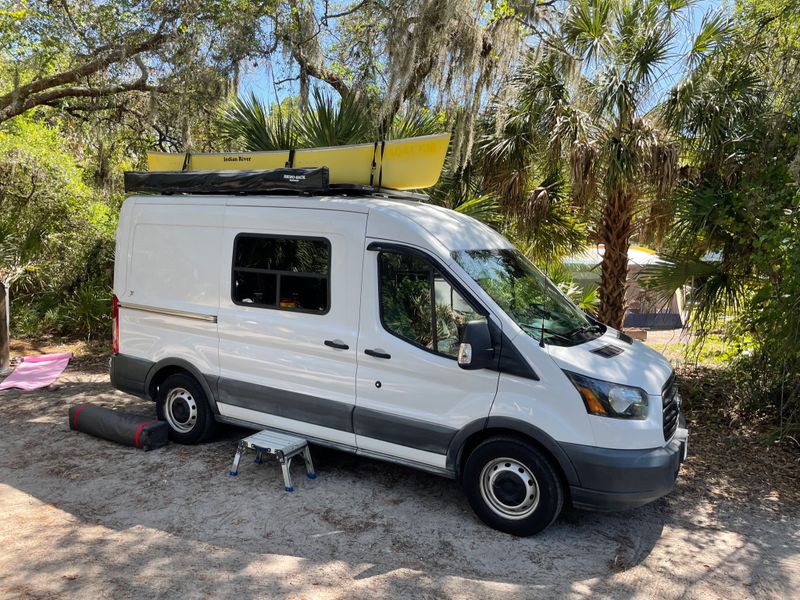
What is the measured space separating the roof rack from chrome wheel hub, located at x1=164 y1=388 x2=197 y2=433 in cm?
192

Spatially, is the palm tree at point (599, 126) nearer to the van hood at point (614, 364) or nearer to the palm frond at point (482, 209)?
the palm frond at point (482, 209)

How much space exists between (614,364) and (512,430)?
83 centimetres

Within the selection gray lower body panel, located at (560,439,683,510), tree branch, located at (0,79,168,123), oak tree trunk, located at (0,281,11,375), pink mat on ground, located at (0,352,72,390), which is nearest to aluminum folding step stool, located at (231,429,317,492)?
gray lower body panel, located at (560,439,683,510)

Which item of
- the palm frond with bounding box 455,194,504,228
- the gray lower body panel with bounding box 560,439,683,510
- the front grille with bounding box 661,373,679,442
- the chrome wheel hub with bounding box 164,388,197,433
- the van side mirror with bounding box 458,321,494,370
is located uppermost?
the palm frond with bounding box 455,194,504,228

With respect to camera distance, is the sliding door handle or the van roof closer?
the van roof

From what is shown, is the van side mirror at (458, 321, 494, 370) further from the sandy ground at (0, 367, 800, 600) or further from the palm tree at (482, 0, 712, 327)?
the palm tree at (482, 0, 712, 327)

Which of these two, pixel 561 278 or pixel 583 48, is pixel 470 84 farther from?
pixel 561 278

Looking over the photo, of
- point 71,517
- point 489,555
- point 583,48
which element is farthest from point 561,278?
point 71,517

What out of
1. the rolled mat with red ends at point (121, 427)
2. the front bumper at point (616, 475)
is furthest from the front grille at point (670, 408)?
the rolled mat with red ends at point (121, 427)

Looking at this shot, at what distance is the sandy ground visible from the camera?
3787mm

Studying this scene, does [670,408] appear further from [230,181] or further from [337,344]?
[230,181]

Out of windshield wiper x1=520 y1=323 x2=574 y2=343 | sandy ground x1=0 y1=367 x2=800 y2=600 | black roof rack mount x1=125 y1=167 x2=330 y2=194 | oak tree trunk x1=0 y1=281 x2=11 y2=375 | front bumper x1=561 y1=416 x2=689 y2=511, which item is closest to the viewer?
sandy ground x1=0 y1=367 x2=800 y2=600

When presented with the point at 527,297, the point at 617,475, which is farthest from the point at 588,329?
the point at 617,475

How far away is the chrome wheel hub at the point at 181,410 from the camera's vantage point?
19.6ft
